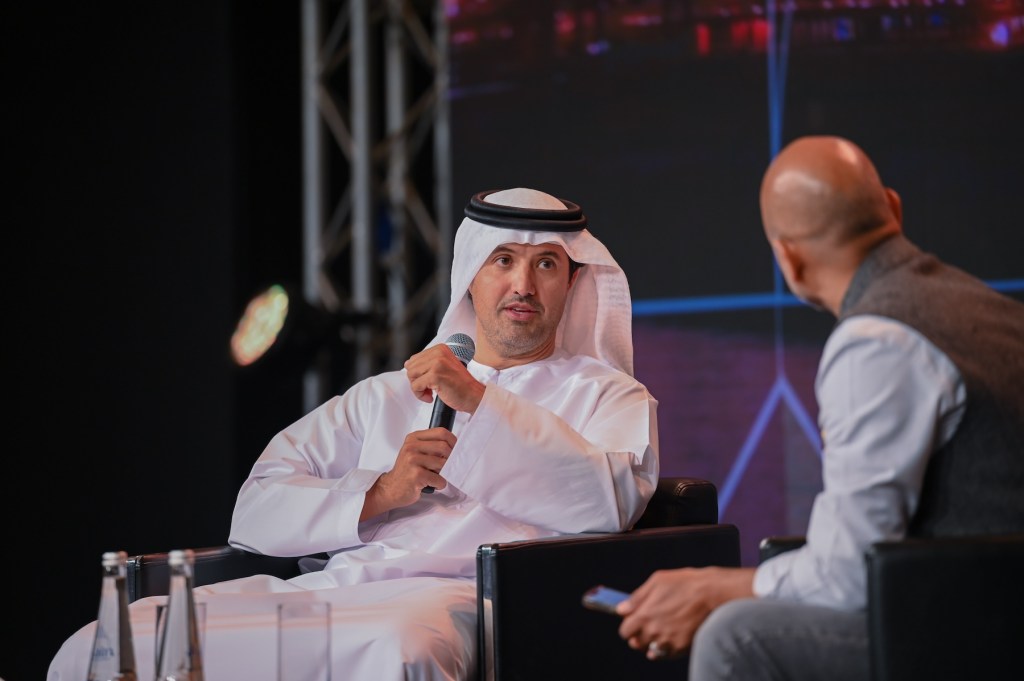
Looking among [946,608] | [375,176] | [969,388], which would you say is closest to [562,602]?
[946,608]

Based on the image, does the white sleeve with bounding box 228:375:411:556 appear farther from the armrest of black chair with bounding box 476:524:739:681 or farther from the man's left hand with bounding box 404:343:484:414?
the armrest of black chair with bounding box 476:524:739:681

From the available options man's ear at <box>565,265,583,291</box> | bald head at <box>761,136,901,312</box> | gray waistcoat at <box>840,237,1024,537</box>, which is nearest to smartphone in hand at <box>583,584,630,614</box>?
gray waistcoat at <box>840,237,1024,537</box>

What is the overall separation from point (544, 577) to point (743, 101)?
2.54 meters

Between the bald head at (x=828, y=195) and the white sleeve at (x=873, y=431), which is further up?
the bald head at (x=828, y=195)

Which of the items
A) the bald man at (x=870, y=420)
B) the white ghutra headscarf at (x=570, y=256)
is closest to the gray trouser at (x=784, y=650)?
the bald man at (x=870, y=420)

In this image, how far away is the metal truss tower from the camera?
227 inches

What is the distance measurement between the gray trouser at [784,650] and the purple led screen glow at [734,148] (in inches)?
103

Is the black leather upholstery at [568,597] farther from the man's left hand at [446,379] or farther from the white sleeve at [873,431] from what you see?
the white sleeve at [873,431]

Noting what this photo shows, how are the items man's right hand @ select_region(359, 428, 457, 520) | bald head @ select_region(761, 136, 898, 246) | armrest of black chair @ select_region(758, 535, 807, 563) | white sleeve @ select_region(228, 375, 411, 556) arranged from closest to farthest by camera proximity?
1. bald head @ select_region(761, 136, 898, 246)
2. armrest of black chair @ select_region(758, 535, 807, 563)
3. man's right hand @ select_region(359, 428, 457, 520)
4. white sleeve @ select_region(228, 375, 411, 556)

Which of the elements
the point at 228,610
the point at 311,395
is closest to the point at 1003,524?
the point at 228,610

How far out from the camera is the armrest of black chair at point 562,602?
7.91ft

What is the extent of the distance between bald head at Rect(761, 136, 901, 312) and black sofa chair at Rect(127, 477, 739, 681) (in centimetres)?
86

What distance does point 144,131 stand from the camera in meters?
5.12

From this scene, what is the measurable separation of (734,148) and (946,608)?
303cm
